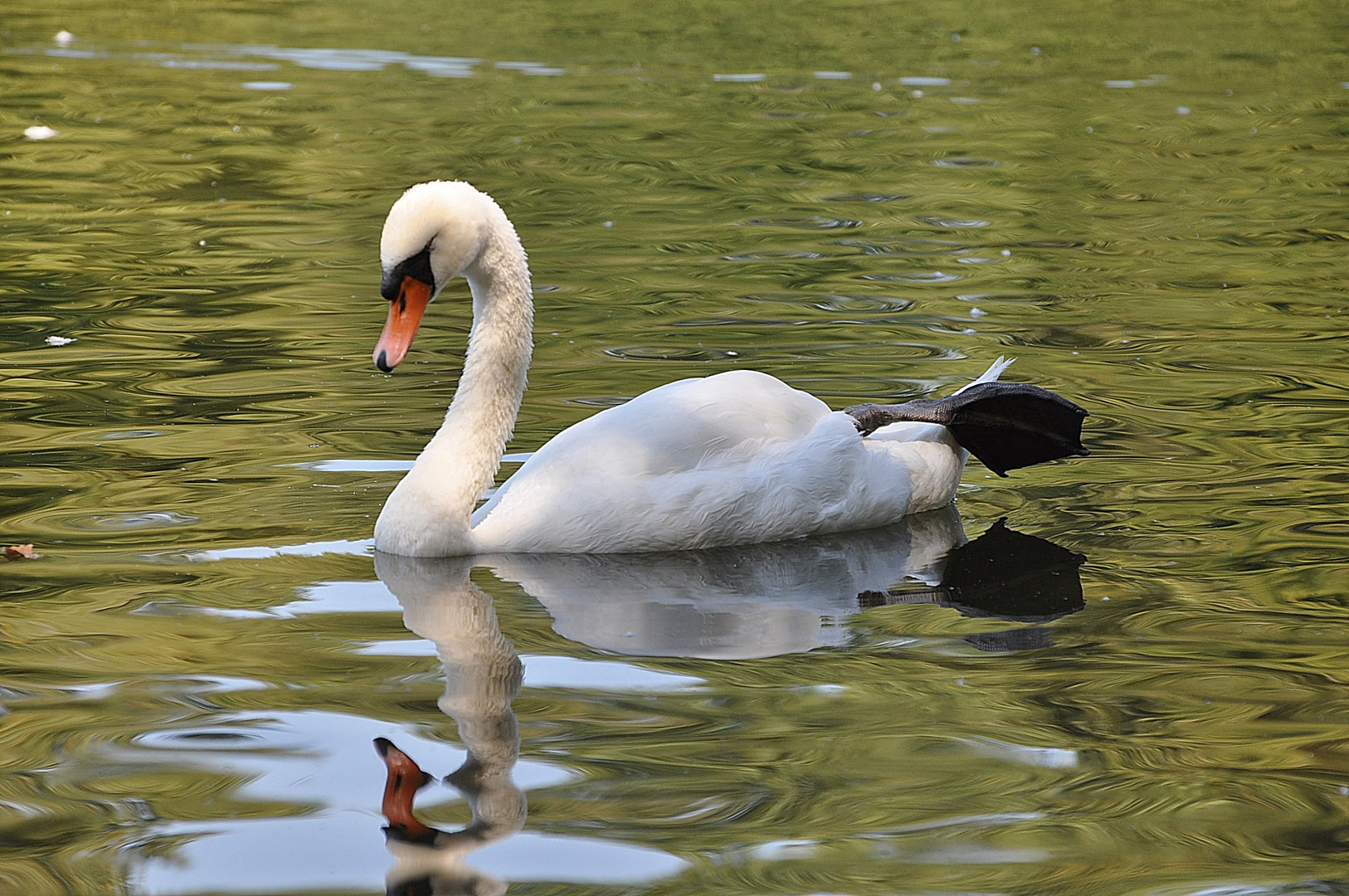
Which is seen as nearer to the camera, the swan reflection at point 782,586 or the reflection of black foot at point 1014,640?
the reflection of black foot at point 1014,640

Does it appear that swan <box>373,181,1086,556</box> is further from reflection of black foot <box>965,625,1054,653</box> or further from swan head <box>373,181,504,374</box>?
reflection of black foot <box>965,625,1054,653</box>

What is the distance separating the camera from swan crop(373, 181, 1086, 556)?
19.8ft

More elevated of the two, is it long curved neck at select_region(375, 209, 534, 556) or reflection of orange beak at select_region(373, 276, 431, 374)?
reflection of orange beak at select_region(373, 276, 431, 374)

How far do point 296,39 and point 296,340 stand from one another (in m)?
12.3

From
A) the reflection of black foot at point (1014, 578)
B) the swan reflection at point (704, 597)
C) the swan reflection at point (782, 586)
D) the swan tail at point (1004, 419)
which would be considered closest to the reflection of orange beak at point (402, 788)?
the swan reflection at point (704, 597)

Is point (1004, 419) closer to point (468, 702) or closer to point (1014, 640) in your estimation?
point (1014, 640)

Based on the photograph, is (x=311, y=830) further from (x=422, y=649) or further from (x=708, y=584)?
(x=708, y=584)

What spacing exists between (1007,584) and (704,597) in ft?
3.03

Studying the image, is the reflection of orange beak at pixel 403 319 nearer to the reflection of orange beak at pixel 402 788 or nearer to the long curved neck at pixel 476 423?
the long curved neck at pixel 476 423

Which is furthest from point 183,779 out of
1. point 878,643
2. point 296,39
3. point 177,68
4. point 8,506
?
point 296,39

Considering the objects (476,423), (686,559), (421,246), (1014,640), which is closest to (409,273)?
(421,246)

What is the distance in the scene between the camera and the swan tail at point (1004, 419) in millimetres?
6660

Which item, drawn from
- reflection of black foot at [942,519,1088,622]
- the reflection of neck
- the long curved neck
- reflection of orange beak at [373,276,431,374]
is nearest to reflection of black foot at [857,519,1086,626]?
reflection of black foot at [942,519,1088,622]

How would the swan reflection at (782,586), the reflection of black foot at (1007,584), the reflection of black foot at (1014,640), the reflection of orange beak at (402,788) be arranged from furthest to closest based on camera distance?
1. the reflection of black foot at (1007,584)
2. the swan reflection at (782,586)
3. the reflection of black foot at (1014,640)
4. the reflection of orange beak at (402,788)
